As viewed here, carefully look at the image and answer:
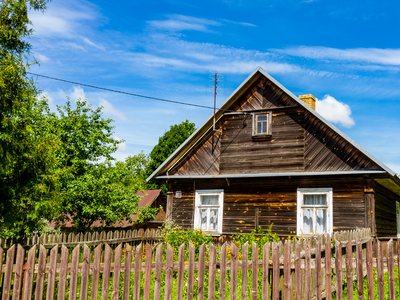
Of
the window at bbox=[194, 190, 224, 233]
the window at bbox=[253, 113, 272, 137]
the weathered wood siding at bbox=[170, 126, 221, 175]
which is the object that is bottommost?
the window at bbox=[194, 190, 224, 233]

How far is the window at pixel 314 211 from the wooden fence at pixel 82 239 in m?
5.54

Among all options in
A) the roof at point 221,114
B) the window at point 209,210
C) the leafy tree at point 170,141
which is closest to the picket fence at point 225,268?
the roof at point 221,114

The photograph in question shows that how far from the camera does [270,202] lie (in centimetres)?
1453

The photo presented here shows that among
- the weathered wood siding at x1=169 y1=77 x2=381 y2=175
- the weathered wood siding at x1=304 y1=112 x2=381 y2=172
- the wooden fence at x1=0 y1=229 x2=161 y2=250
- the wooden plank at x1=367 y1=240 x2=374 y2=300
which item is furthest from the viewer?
the weathered wood siding at x1=169 y1=77 x2=381 y2=175

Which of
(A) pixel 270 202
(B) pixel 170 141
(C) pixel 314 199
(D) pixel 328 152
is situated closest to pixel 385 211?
(C) pixel 314 199

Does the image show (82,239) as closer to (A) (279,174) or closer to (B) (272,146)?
(A) (279,174)

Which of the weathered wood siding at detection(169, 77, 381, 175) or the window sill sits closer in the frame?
the weathered wood siding at detection(169, 77, 381, 175)

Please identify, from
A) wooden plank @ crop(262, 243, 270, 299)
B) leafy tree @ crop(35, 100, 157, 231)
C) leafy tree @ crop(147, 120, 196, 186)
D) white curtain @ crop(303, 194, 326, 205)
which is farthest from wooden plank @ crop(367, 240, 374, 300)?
leafy tree @ crop(147, 120, 196, 186)

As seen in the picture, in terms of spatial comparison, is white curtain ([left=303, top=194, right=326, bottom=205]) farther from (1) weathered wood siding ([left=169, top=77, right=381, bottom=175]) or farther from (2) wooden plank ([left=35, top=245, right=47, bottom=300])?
(2) wooden plank ([left=35, top=245, right=47, bottom=300])

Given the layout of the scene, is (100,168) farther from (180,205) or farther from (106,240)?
(106,240)

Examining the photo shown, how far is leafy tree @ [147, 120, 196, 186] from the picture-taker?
3791 centimetres

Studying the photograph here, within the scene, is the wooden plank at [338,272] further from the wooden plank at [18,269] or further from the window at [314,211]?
the window at [314,211]

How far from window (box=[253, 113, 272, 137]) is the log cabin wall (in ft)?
6.28

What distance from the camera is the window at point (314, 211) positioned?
1351cm
